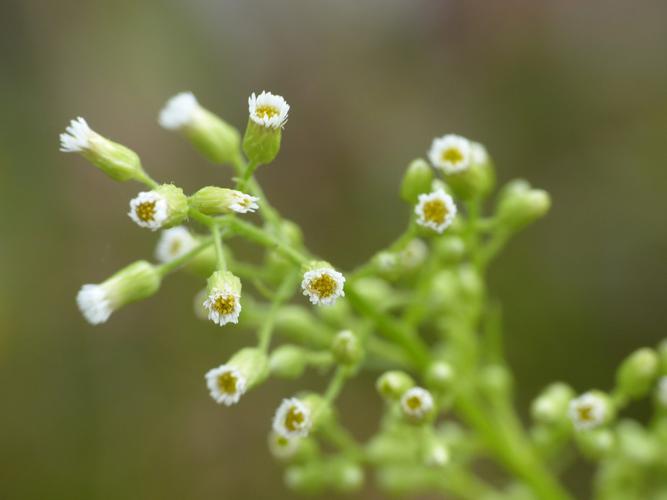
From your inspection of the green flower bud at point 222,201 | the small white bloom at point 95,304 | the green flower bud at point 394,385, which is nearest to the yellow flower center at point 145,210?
the green flower bud at point 222,201

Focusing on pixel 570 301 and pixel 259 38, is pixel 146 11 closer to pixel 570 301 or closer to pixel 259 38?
pixel 259 38

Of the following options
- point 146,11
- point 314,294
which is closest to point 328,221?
point 146,11

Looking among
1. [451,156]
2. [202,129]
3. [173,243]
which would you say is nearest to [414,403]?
[451,156]

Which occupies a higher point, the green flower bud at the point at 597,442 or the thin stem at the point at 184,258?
the green flower bud at the point at 597,442

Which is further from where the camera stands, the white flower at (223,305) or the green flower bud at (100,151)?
the green flower bud at (100,151)

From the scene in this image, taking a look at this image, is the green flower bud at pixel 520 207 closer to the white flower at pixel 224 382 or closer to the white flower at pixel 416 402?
the white flower at pixel 416 402

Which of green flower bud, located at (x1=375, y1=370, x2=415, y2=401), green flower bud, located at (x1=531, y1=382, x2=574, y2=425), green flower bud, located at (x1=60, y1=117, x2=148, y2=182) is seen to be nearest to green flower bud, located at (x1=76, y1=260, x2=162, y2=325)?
green flower bud, located at (x1=60, y1=117, x2=148, y2=182)

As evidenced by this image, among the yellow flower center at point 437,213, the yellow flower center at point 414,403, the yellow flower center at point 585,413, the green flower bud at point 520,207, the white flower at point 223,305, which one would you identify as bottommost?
the white flower at point 223,305
